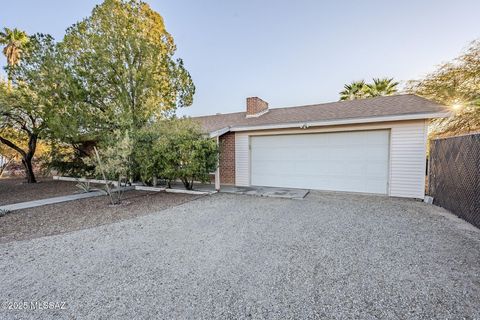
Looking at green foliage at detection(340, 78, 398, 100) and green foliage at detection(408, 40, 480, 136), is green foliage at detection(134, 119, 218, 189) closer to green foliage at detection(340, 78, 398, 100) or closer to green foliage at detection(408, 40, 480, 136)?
green foliage at detection(408, 40, 480, 136)

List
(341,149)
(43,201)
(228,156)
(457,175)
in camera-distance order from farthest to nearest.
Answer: (228,156) < (341,149) < (43,201) < (457,175)

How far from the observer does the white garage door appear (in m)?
7.54

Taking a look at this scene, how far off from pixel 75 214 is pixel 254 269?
5.68 metres

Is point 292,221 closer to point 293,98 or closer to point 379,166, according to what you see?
point 379,166

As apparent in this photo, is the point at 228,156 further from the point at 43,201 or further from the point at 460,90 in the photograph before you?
the point at 460,90

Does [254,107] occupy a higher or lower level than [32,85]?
lower

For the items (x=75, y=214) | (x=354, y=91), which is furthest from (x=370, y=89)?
(x=75, y=214)

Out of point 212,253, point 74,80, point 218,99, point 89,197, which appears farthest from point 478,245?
point 218,99

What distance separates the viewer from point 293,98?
1634 cm

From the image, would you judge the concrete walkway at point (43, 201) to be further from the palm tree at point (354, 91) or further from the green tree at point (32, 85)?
the palm tree at point (354, 91)

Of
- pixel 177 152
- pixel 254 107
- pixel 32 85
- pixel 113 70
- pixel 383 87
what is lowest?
pixel 177 152

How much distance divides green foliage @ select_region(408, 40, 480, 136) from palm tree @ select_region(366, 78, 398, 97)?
14.7ft

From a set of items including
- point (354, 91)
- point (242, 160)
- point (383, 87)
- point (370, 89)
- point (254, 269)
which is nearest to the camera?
point (254, 269)

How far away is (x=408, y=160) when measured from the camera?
6957 millimetres
